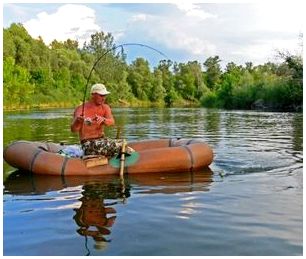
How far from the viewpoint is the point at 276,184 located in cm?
826

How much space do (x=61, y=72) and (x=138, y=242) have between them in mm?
60991

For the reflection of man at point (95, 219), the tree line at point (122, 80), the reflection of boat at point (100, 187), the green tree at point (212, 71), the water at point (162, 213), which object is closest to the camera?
the water at point (162, 213)

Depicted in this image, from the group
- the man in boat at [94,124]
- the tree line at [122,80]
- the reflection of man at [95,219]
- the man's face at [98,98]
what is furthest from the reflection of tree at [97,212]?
the tree line at [122,80]

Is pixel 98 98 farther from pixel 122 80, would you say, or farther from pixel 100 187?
pixel 122 80

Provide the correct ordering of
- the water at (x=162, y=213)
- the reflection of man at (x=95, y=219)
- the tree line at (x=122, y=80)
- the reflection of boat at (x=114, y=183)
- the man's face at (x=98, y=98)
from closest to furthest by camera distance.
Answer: the water at (x=162, y=213) < the reflection of man at (x=95, y=219) < the reflection of boat at (x=114, y=183) < the man's face at (x=98, y=98) < the tree line at (x=122, y=80)

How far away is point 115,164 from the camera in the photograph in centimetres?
921

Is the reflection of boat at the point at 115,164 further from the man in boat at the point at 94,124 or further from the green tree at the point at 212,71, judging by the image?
the green tree at the point at 212,71

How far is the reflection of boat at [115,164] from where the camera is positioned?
9.16 m

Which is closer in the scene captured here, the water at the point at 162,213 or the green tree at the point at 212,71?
the water at the point at 162,213

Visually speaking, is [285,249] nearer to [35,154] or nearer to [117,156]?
[117,156]

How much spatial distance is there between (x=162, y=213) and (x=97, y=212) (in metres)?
0.82

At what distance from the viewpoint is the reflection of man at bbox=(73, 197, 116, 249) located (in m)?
5.57

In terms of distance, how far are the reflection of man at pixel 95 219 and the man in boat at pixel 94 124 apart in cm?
193

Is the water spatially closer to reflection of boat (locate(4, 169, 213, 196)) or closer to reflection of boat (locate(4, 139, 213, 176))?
reflection of boat (locate(4, 169, 213, 196))
